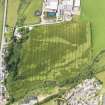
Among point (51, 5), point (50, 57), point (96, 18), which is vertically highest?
point (51, 5)

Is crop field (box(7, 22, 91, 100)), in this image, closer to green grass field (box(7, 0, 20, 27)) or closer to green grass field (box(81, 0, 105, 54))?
green grass field (box(81, 0, 105, 54))

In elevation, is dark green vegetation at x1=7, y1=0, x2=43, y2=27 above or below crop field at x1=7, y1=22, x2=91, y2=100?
above

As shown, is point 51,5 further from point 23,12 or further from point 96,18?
point 96,18

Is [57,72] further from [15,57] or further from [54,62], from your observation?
[15,57]

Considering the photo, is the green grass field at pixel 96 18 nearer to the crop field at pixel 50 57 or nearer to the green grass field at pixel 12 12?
the crop field at pixel 50 57

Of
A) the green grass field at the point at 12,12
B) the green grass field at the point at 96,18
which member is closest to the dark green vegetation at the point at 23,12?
the green grass field at the point at 12,12

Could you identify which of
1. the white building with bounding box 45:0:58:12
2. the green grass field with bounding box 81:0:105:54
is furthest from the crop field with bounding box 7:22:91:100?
the white building with bounding box 45:0:58:12

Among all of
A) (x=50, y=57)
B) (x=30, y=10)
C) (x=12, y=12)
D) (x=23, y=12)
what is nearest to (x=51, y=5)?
(x=30, y=10)
